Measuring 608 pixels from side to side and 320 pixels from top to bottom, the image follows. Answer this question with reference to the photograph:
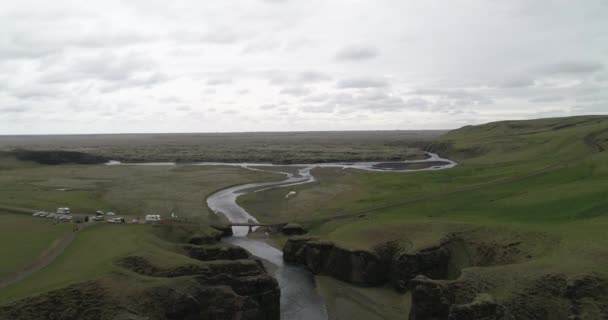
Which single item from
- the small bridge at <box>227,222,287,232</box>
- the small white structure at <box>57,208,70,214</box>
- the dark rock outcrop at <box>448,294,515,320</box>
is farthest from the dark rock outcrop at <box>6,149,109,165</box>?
the dark rock outcrop at <box>448,294,515,320</box>

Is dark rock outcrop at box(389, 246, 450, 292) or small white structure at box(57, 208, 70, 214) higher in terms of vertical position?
small white structure at box(57, 208, 70, 214)

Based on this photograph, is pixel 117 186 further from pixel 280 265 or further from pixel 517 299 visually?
pixel 517 299

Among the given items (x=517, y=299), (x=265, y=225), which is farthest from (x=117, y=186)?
(x=517, y=299)

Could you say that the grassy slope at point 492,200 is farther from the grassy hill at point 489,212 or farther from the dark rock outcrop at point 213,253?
the dark rock outcrop at point 213,253

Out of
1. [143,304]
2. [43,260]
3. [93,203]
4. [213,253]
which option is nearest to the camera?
[143,304]

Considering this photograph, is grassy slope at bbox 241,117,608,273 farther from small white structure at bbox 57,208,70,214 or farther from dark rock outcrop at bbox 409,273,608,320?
small white structure at bbox 57,208,70,214

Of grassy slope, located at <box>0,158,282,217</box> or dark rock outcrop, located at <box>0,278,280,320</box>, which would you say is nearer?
dark rock outcrop, located at <box>0,278,280,320</box>

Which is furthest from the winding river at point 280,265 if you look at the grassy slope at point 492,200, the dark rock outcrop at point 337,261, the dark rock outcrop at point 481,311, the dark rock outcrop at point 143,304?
→ the dark rock outcrop at point 481,311

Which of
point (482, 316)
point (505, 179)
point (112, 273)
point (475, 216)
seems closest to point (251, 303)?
point (112, 273)
